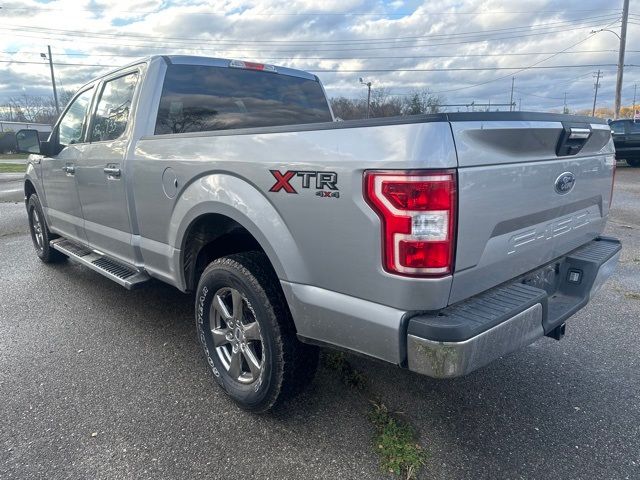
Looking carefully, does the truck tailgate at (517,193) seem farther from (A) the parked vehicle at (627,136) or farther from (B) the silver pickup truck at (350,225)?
(A) the parked vehicle at (627,136)

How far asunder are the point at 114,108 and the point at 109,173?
2.13ft

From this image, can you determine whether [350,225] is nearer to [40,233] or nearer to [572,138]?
[572,138]

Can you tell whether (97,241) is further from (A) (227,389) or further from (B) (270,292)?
(B) (270,292)

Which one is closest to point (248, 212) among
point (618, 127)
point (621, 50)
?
point (618, 127)

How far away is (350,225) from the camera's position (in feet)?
6.49

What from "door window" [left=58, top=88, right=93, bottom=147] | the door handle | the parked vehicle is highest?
"door window" [left=58, top=88, right=93, bottom=147]

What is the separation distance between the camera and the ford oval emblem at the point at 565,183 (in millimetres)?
2436

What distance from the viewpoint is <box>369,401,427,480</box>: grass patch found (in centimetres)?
228

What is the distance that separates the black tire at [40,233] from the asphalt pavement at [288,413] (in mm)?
1700

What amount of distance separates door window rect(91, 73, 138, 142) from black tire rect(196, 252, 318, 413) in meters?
1.64

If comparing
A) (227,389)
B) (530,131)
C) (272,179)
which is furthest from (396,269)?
(227,389)

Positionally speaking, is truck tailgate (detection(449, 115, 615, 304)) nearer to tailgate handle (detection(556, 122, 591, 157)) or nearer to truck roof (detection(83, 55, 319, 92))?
tailgate handle (detection(556, 122, 591, 157))

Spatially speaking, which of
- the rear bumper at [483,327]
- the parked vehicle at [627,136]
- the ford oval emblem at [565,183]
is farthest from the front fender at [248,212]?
the parked vehicle at [627,136]

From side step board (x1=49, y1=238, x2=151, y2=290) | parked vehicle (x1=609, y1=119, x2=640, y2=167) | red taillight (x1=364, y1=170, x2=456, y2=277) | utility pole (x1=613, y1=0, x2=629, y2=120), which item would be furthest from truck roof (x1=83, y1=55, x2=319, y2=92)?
utility pole (x1=613, y1=0, x2=629, y2=120)
